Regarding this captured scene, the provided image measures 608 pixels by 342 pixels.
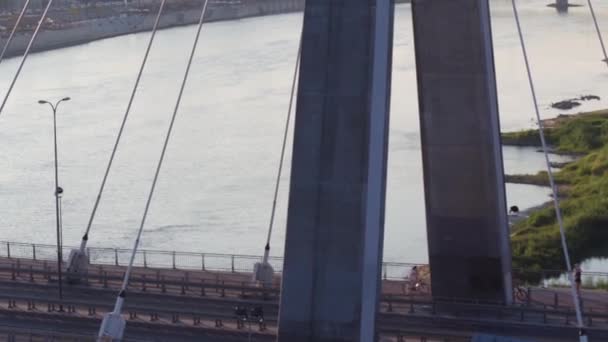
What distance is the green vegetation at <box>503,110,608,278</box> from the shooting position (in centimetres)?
1948

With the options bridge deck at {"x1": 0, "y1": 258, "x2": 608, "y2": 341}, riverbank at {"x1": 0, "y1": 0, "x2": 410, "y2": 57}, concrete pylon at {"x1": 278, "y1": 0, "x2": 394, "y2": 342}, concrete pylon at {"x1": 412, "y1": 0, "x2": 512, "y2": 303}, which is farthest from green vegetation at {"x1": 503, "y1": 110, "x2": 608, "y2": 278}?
riverbank at {"x1": 0, "y1": 0, "x2": 410, "y2": 57}

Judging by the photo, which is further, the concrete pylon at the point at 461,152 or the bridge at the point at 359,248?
the concrete pylon at the point at 461,152

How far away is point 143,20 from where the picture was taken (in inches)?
2453

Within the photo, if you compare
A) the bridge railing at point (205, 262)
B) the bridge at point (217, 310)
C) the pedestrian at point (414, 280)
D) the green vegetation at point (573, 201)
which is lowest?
the bridge at point (217, 310)

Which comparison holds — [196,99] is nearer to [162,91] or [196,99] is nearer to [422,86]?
[162,91]

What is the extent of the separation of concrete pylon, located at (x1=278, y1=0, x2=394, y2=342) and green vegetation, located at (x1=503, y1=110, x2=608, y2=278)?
9.58 metres

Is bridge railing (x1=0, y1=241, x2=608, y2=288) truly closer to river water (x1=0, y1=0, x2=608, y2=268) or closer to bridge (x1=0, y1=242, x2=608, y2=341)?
river water (x1=0, y1=0, x2=608, y2=268)

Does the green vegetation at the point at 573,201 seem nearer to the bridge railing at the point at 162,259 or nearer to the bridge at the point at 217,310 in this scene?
the bridge railing at the point at 162,259

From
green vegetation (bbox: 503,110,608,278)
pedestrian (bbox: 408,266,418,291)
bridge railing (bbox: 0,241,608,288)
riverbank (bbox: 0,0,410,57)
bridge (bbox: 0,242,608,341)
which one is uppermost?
riverbank (bbox: 0,0,410,57)

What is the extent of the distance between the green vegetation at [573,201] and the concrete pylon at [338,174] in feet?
31.4

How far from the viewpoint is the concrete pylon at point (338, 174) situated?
27.2 feet

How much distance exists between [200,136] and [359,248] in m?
21.7

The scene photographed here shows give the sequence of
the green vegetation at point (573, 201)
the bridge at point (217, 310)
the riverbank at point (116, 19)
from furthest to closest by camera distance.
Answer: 1. the riverbank at point (116, 19)
2. the green vegetation at point (573, 201)
3. the bridge at point (217, 310)

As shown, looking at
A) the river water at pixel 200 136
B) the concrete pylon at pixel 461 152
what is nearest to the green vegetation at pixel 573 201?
the river water at pixel 200 136
